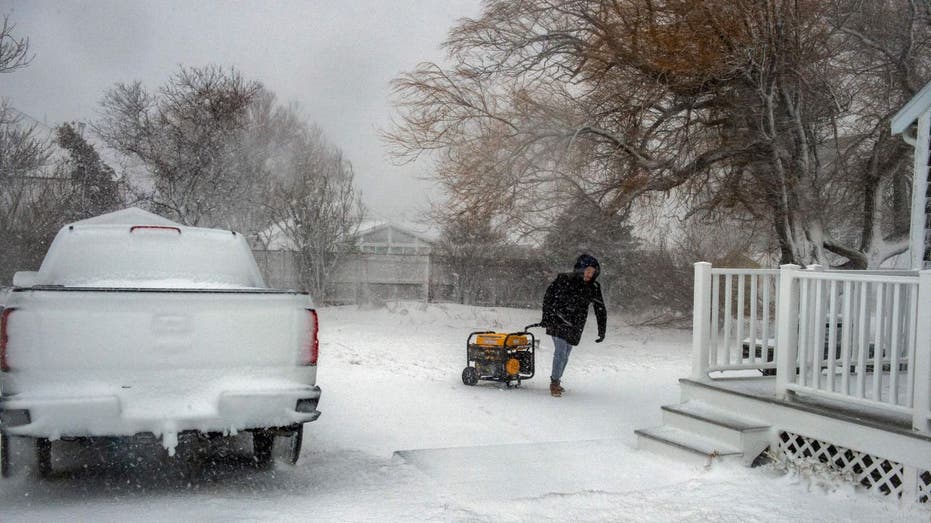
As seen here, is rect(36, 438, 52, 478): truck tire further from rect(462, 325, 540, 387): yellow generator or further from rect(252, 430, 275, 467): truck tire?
rect(462, 325, 540, 387): yellow generator

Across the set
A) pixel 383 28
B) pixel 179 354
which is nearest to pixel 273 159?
pixel 383 28

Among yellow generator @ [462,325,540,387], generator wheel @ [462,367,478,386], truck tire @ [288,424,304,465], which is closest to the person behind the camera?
truck tire @ [288,424,304,465]

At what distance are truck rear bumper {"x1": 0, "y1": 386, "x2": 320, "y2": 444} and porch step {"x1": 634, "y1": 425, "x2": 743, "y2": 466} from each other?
2.82 meters

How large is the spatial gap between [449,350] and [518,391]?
3.91 m

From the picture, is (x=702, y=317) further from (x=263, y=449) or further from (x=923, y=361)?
(x=263, y=449)

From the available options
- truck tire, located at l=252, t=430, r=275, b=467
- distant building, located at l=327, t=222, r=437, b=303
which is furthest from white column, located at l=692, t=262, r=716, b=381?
distant building, located at l=327, t=222, r=437, b=303

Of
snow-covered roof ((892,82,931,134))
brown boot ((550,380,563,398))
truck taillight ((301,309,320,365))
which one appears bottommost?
brown boot ((550,380,563,398))

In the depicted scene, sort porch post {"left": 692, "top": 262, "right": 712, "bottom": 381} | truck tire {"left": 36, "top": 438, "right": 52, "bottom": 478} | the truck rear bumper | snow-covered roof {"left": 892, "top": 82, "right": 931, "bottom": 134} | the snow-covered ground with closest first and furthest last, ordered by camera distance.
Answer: the truck rear bumper → the snow-covered ground → truck tire {"left": 36, "top": 438, "right": 52, "bottom": 478} → porch post {"left": 692, "top": 262, "right": 712, "bottom": 381} → snow-covered roof {"left": 892, "top": 82, "right": 931, "bottom": 134}

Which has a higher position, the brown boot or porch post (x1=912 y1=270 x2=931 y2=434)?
porch post (x1=912 y1=270 x2=931 y2=434)

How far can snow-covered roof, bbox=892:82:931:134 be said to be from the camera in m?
7.68

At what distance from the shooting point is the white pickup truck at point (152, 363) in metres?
4.22

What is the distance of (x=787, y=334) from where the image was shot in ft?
19.0

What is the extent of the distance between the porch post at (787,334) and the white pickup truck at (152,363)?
3.52 metres

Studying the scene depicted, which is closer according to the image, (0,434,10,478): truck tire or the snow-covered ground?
the snow-covered ground
